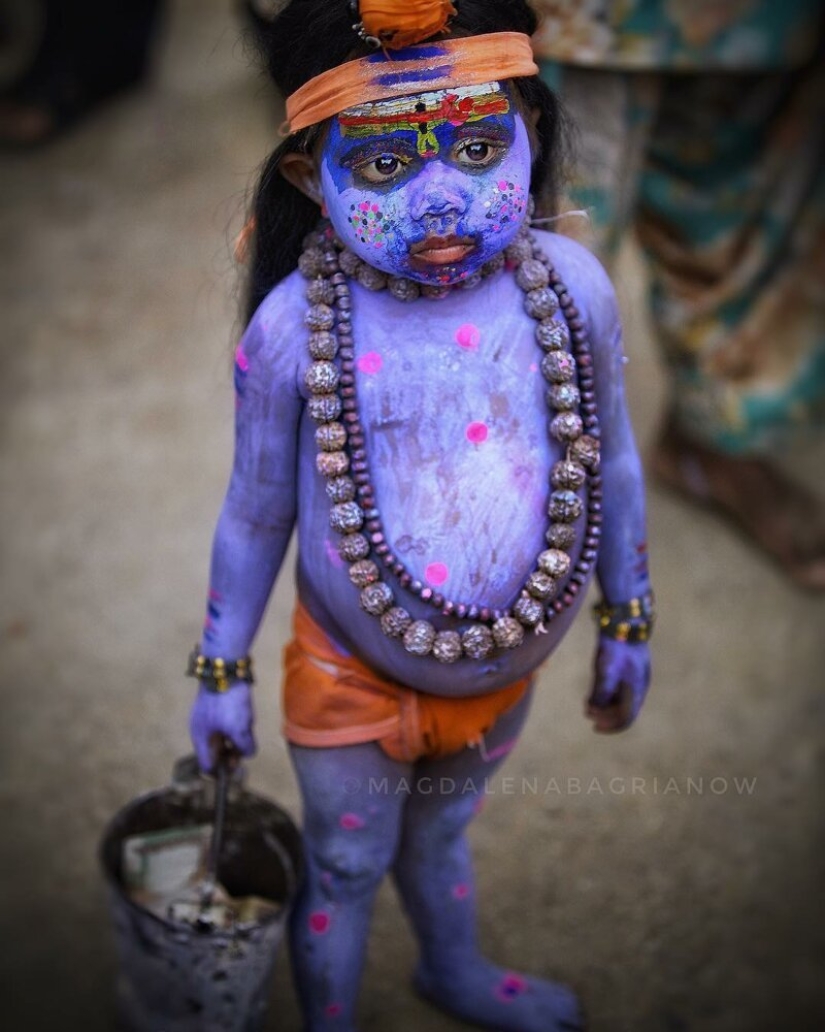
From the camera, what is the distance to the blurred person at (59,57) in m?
5.06

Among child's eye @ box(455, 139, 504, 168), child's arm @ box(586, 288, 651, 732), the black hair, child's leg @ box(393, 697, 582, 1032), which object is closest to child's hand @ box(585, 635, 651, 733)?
child's arm @ box(586, 288, 651, 732)

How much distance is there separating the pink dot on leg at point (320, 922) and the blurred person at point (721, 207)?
1523 mm

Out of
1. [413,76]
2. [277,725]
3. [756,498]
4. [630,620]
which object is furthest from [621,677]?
[756,498]

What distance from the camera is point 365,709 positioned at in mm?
1872

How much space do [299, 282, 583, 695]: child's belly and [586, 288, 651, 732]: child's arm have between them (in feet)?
0.45

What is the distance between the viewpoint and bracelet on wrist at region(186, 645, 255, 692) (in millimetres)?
1911

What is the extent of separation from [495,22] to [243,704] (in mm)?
1024

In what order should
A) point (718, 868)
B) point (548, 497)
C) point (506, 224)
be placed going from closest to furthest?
point (506, 224) → point (548, 497) → point (718, 868)

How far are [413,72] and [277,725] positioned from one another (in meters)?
1.80

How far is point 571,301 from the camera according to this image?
1736 mm

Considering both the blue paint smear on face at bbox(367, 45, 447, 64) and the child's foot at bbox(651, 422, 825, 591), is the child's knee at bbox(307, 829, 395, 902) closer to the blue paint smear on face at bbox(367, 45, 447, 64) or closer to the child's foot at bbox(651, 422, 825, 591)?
the blue paint smear on face at bbox(367, 45, 447, 64)

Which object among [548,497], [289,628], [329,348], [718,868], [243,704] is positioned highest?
[329,348]

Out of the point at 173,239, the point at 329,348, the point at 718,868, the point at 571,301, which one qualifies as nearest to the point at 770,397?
the point at 718,868

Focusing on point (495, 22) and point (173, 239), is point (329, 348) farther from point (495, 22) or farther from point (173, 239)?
point (173, 239)
